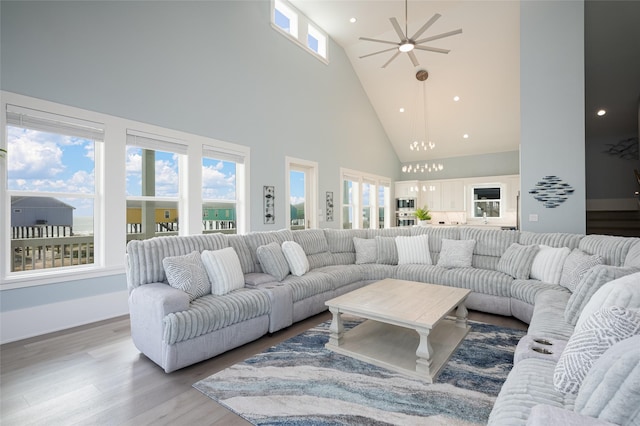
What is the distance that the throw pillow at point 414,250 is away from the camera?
4555mm

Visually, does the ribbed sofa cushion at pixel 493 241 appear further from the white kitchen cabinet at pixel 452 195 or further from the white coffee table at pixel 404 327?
the white kitchen cabinet at pixel 452 195

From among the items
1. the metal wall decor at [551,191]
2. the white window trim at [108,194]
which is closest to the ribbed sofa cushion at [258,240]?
the white window trim at [108,194]

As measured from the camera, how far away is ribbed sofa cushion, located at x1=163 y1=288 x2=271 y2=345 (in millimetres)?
2277

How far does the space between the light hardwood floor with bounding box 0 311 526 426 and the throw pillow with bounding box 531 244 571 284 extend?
2.84 metres

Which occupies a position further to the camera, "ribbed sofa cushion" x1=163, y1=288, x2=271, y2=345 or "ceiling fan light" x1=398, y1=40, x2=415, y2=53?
"ceiling fan light" x1=398, y1=40, x2=415, y2=53

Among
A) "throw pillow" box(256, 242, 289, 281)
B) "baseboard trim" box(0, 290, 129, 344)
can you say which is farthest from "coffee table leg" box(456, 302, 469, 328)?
"baseboard trim" box(0, 290, 129, 344)

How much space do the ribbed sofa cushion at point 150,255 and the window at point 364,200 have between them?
16.4 ft

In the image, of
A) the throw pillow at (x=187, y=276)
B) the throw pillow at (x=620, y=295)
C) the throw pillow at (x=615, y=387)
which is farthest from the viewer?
the throw pillow at (x=187, y=276)

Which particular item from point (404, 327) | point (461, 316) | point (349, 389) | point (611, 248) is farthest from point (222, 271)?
point (611, 248)

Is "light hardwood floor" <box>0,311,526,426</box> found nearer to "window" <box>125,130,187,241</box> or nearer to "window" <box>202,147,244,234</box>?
"window" <box>125,130,187,241</box>

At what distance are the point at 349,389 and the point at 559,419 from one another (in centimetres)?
144

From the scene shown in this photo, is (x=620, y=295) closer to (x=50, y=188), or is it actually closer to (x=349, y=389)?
(x=349, y=389)

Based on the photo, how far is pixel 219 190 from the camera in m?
4.98

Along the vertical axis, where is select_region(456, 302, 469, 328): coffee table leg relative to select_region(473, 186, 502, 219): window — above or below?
below
